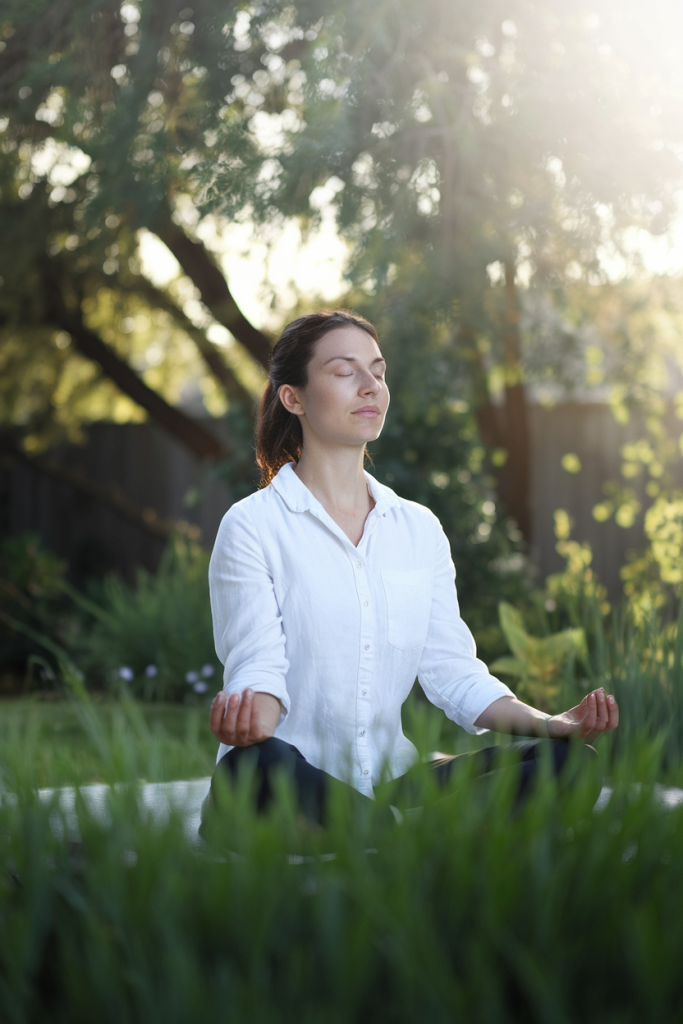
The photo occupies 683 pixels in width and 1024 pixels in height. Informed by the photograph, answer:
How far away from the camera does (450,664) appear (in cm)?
212

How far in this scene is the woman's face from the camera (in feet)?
6.74

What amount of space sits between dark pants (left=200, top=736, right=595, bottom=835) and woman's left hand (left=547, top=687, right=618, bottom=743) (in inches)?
1.0

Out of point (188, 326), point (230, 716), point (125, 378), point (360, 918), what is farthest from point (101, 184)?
point (360, 918)

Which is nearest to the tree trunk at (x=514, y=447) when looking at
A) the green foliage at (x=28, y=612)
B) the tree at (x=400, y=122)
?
the tree at (x=400, y=122)

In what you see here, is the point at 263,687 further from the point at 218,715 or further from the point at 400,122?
the point at 400,122

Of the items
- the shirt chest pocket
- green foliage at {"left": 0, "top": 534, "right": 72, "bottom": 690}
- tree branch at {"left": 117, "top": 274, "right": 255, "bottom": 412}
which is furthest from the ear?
tree branch at {"left": 117, "top": 274, "right": 255, "bottom": 412}

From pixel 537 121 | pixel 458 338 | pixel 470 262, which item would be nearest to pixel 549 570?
pixel 458 338

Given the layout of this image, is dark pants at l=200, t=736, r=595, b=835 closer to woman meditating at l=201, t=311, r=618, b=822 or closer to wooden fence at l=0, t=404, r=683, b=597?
woman meditating at l=201, t=311, r=618, b=822

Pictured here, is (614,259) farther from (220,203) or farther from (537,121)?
(220,203)

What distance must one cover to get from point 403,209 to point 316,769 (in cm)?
307

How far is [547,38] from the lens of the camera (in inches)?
178

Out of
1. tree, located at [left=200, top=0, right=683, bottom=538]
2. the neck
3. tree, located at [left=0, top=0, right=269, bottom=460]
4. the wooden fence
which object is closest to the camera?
the neck

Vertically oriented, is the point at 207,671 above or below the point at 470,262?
below

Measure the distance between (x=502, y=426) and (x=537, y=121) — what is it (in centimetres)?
417
